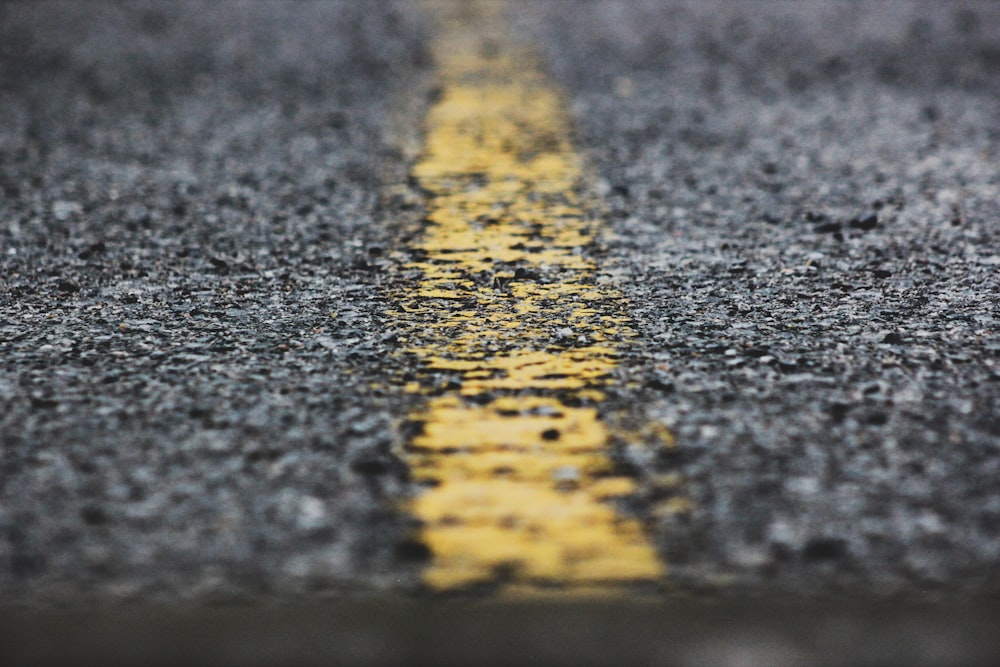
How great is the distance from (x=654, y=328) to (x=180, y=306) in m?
Result: 0.84

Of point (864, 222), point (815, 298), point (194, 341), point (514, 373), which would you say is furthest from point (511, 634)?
point (864, 222)

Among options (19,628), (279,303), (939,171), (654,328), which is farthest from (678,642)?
(939,171)

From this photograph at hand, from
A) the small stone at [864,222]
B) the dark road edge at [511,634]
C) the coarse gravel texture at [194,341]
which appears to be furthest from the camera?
the small stone at [864,222]

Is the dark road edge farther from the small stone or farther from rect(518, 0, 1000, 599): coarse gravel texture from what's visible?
the small stone

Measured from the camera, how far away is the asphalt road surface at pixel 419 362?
1086mm

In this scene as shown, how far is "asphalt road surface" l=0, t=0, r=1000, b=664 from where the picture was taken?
1.09 metres

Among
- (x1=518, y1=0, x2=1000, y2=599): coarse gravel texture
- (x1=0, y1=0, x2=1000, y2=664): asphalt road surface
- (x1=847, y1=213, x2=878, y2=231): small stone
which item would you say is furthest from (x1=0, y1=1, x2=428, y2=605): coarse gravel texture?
(x1=847, y1=213, x2=878, y2=231): small stone

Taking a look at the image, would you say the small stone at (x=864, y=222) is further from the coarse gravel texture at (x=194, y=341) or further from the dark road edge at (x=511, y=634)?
the dark road edge at (x=511, y=634)

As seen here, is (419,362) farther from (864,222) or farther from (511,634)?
(864,222)

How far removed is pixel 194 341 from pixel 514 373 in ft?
1.74

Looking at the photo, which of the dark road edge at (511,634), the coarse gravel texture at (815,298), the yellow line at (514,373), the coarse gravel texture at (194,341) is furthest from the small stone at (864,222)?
the dark road edge at (511,634)

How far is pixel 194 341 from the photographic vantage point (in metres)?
1.71

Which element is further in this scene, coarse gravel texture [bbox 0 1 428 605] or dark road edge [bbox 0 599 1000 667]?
coarse gravel texture [bbox 0 1 428 605]

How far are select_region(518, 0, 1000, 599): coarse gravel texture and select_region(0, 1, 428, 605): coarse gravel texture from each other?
16.9 inches
